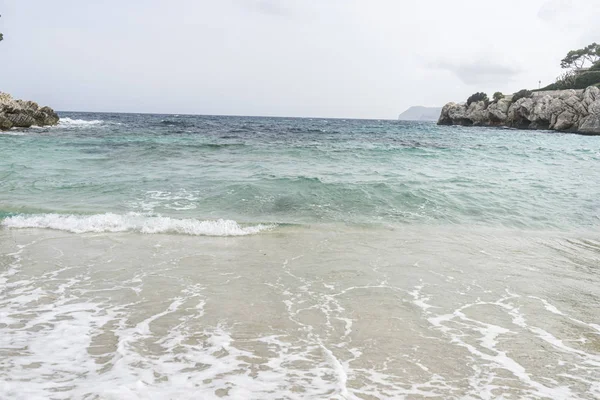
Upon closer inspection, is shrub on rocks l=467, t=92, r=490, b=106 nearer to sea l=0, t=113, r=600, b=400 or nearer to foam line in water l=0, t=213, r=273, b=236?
sea l=0, t=113, r=600, b=400

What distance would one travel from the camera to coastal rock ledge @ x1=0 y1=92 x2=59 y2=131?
3697 cm

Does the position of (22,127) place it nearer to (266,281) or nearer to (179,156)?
(179,156)

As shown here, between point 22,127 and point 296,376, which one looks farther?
point 22,127

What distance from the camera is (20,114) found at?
39031 millimetres

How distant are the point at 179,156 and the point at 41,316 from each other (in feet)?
56.5

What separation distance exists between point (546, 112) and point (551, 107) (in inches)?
38.1

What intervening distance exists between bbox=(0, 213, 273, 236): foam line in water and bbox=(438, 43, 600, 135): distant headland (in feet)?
192

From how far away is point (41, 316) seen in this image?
4672 mm

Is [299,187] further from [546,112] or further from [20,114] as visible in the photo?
[546,112]

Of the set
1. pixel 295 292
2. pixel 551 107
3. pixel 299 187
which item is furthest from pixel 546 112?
pixel 295 292

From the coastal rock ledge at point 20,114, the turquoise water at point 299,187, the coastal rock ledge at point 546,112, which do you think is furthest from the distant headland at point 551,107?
the coastal rock ledge at point 20,114

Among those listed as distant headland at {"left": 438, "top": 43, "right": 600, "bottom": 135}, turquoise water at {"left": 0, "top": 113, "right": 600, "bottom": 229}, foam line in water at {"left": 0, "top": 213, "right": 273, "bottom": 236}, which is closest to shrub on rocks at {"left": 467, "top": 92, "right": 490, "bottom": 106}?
distant headland at {"left": 438, "top": 43, "right": 600, "bottom": 135}

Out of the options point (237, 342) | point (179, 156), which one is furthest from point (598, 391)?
point (179, 156)

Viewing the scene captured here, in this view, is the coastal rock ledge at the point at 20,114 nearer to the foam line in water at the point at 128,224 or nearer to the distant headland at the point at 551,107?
the foam line in water at the point at 128,224
